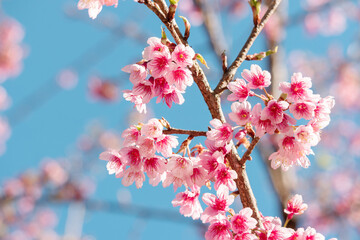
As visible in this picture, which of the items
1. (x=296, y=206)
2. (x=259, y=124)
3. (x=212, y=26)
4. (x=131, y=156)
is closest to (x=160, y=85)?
(x=131, y=156)

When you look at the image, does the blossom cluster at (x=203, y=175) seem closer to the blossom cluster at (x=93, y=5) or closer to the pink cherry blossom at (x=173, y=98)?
the pink cherry blossom at (x=173, y=98)

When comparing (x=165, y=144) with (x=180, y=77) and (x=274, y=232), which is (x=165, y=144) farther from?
(x=274, y=232)

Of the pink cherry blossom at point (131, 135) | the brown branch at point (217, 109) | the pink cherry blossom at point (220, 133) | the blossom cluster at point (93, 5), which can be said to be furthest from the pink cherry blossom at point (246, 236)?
the blossom cluster at point (93, 5)

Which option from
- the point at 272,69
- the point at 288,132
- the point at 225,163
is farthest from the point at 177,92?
the point at 272,69

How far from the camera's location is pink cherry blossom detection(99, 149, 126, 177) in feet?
5.14

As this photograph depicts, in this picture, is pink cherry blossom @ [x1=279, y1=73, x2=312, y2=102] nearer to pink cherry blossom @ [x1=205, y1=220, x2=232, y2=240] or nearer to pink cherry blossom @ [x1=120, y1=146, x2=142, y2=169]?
pink cherry blossom @ [x1=205, y1=220, x2=232, y2=240]

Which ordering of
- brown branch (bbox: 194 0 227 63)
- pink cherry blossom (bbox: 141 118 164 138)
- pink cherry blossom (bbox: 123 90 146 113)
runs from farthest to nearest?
brown branch (bbox: 194 0 227 63) → pink cherry blossom (bbox: 123 90 146 113) → pink cherry blossom (bbox: 141 118 164 138)

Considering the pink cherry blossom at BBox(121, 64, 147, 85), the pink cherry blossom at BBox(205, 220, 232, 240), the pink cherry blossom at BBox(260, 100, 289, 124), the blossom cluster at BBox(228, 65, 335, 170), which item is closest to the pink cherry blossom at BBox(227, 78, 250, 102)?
the blossom cluster at BBox(228, 65, 335, 170)

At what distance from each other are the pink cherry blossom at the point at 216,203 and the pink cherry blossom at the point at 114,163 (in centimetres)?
40

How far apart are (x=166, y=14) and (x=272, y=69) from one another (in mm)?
3956

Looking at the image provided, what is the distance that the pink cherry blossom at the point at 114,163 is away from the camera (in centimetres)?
157

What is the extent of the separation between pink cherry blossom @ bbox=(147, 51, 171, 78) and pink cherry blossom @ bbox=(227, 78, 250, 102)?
0.26 meters

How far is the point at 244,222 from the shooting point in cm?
133

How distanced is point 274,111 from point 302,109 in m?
0.13
